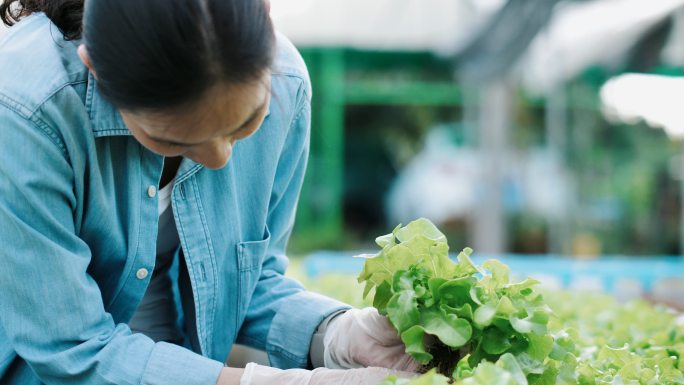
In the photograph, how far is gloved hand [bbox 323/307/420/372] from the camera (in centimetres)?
157

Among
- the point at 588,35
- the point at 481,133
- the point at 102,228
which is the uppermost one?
the point at 588,35

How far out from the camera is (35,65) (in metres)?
1.48

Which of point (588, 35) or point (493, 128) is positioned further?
point (493, 128)

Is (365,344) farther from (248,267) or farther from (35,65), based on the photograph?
(35,65)

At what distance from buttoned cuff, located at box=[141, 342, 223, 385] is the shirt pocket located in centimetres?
34

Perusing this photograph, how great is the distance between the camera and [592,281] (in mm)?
5168

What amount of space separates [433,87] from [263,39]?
10298mm

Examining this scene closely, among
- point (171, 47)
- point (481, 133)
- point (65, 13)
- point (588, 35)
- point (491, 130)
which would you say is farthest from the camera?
point (481, 133)

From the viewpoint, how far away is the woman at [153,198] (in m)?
1.26

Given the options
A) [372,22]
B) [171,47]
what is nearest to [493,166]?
[372,22]

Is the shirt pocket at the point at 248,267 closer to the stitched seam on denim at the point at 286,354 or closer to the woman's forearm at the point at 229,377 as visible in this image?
the stitched seam on denim at the point at 286,354

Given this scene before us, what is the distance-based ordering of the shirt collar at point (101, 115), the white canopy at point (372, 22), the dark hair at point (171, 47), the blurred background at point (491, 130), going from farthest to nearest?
the white canopy at point (372, 22) < the blurred background at point (491, 130) < the shirt collar at point (101, 115) < the dark hair at point (171, 47)

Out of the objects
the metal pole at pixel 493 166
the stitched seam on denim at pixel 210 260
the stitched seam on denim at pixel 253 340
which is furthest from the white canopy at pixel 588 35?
the stitched seam on denim at pixel 210 260

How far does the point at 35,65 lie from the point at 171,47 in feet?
1.29
